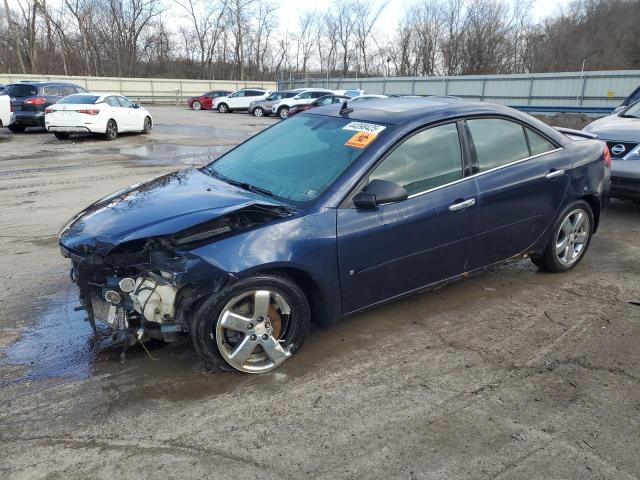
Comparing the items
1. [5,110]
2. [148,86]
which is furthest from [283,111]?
[148,86]

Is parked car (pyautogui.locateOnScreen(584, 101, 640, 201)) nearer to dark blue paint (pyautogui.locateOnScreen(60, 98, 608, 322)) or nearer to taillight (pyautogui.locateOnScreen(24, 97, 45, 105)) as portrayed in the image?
dark blue paint (pyautogui.locateOnScreen(60, 98, 608, 322))

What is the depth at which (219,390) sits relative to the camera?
312 cm

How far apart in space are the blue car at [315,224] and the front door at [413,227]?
0.03 ft

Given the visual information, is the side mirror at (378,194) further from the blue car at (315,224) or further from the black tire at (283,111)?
the black tire at (283,111)

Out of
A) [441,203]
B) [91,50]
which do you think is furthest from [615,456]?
[91,50]

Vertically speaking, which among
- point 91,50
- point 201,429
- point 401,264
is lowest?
point 201,429

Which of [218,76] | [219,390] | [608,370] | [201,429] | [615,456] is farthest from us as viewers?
[218,76]

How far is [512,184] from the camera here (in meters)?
4.16

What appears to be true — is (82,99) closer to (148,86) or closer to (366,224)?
(366,224)

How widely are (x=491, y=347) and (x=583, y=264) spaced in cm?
227

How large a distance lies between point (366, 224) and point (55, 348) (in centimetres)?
229

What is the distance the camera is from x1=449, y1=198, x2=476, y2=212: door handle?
3.78 meters

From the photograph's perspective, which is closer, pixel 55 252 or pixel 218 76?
pixel 55 252

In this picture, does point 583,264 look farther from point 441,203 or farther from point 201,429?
point 201,429
